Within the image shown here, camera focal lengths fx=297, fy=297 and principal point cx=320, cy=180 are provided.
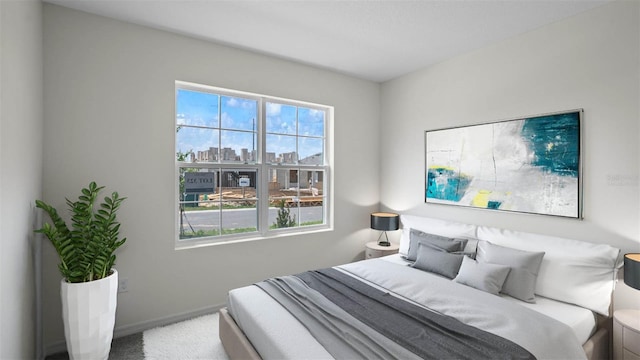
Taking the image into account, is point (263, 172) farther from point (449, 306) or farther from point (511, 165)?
point (511, 165)

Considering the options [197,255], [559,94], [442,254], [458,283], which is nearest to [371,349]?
[458,283]

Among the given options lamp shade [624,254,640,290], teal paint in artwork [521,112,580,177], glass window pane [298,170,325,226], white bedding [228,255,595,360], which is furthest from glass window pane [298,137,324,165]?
lamp shade [624,254,640,290]

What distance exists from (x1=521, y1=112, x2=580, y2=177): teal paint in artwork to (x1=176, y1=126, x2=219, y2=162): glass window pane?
9.93ft

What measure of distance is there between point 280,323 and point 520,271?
6.00 ft

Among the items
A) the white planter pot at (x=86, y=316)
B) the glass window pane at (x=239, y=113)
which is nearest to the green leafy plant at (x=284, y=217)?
the glass window pane at (x=239, y=113)

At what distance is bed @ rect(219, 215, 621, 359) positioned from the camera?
5.29 feet

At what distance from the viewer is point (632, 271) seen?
1894 mm

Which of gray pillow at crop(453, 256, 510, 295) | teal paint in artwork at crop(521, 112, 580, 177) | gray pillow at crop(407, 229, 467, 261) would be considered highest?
teal paint in artwork at crop(521, 112, 580, 177)

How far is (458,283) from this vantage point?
2426 mm

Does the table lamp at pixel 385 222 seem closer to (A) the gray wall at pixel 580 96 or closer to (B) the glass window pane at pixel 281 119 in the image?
(A) the gray wall at pixel 580 96

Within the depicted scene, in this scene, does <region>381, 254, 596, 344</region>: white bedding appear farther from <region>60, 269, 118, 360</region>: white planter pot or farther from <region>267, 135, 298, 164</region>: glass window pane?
<region>60, 269, 118, 360</region>: white planter pot

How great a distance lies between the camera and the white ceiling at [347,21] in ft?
7.63

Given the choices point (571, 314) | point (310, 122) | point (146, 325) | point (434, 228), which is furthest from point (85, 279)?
point (571, 314)

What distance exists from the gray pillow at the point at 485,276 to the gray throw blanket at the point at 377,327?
2.04ft
